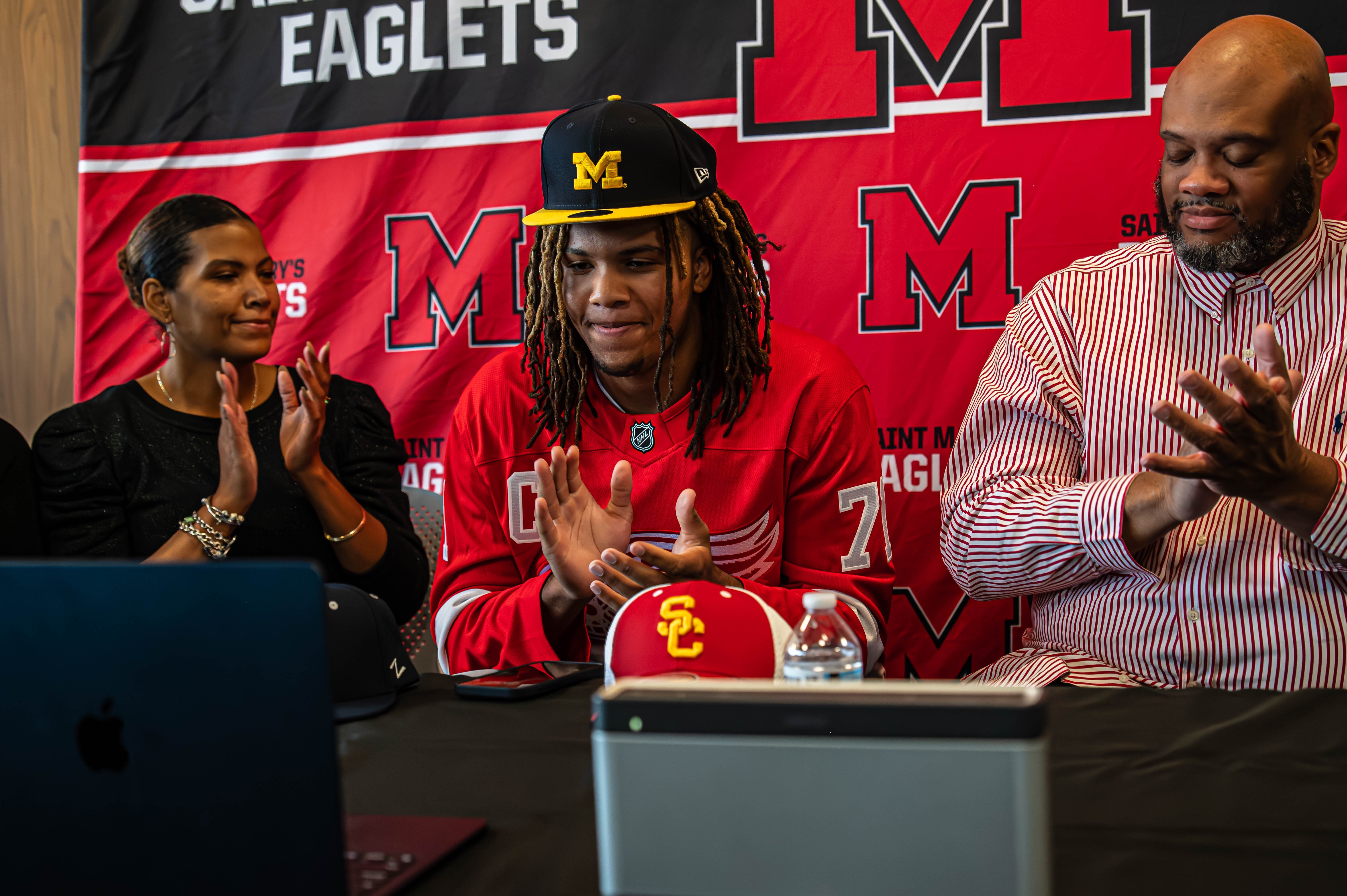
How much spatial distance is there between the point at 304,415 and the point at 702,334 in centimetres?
83

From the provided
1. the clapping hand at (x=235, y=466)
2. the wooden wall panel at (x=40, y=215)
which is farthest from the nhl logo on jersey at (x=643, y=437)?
the wooden wall panel at (x=40, y=215)

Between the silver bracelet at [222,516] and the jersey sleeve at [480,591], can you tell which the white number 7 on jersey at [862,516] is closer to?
the jersey sleeve at [480,591]

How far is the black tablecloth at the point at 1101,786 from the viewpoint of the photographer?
0.70m

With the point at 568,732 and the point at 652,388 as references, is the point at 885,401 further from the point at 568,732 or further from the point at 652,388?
the point at 568,732

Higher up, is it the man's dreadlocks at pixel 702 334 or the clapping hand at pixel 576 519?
the man's dreadlocks at pixel 702 334

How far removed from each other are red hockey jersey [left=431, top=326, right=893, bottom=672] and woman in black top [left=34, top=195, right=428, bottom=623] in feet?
1.52

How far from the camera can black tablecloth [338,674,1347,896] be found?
0.70m

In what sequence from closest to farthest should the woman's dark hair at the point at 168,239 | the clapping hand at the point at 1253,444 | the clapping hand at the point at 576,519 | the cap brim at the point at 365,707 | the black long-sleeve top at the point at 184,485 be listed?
the cap brim at the point at 365,707 < the clapping hand at the point at 1253,444 < the clapping hand at the point at 576,519 < the black long-sleeve top at the point at 184,485 < the woman's dark hair at the point at 168,239

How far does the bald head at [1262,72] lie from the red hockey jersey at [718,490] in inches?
27.3

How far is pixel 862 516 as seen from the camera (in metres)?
1.68

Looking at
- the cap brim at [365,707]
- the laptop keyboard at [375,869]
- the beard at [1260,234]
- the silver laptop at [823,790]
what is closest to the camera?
the silver laptop at [823,790]

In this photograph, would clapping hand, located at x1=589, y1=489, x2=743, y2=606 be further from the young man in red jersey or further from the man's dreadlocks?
the man's dreadlocks

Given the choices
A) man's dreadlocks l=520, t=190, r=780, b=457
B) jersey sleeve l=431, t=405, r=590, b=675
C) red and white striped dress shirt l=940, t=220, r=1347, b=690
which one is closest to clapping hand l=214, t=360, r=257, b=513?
jersey sleeve l=431, t=405, r=590, b=675

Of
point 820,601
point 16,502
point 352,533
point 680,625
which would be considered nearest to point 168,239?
point 16,502
